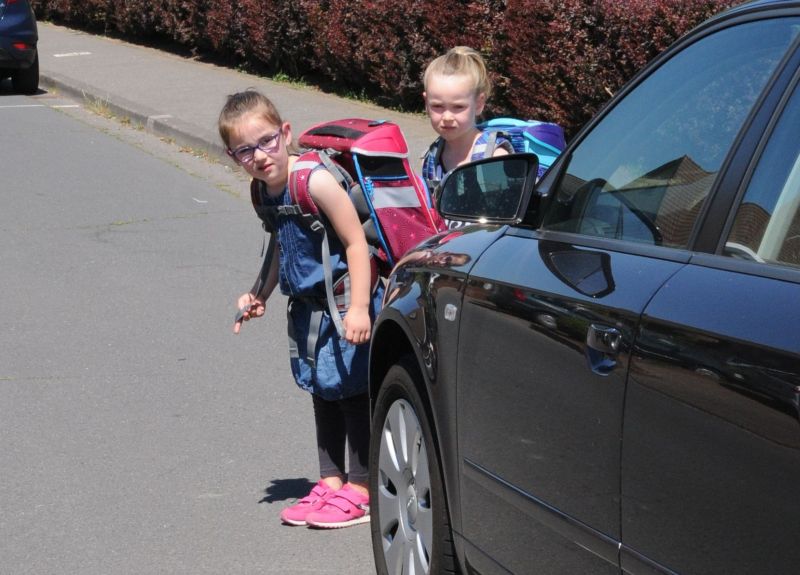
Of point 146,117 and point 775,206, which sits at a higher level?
point 775,206

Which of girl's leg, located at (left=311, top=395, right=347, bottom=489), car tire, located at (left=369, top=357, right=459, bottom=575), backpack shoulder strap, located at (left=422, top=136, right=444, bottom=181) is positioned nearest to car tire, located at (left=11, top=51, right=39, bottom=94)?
backpack shoulder strap, located at (left=422, top=136, right=444, bottom=181)

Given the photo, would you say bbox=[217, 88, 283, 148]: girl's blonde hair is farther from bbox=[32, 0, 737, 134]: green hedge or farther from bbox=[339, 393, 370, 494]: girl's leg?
bbox=[32, 0, 737, 134]: green hedge

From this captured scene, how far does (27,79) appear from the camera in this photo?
59.4ft

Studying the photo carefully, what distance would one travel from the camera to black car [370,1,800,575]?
218cm

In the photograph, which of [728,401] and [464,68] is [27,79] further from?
[728,401]

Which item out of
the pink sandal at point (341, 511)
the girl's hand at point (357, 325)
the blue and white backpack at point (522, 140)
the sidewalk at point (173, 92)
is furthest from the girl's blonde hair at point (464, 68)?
the sidewalk at point (173, 92)

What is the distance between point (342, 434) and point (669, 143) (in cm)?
219

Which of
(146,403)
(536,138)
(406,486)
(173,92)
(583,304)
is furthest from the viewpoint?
(173,92)

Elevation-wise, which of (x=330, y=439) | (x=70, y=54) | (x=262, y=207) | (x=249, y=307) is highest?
(x=262, y=207)

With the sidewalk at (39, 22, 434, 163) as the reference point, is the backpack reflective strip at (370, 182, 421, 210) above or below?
above

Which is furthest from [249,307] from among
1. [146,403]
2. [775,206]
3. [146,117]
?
[146,117]

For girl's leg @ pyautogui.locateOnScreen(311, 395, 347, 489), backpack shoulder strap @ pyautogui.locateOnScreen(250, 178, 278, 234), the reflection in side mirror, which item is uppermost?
the reflection in side mirror

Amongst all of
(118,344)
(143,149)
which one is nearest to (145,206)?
(143,149)

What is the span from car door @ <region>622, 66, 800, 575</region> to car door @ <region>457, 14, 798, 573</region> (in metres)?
0.08
